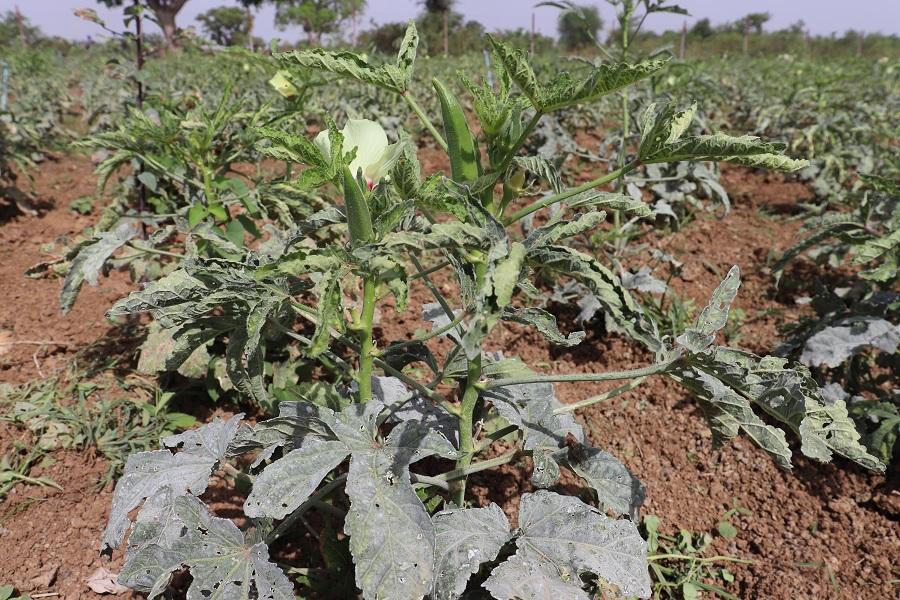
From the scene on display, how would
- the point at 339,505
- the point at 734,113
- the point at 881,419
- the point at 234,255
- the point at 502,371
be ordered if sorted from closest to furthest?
1. the point at 502,371
2. the point at 234,255
3. the point at 339,505
4. the point at 881,419
5. the point at 734,113

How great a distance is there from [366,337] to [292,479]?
0.30 m

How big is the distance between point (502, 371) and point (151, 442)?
50.9 inches

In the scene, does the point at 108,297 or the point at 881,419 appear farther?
the point at 108,297

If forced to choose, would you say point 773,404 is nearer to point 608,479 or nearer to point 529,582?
point 608,479

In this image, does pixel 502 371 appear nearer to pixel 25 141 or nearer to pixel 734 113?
pixel 25 141

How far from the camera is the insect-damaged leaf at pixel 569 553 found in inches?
41.9

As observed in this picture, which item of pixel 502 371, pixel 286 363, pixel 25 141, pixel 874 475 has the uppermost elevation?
pixel 25 141

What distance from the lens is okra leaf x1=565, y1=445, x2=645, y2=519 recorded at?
129 centimetres

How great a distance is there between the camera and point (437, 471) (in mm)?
1873

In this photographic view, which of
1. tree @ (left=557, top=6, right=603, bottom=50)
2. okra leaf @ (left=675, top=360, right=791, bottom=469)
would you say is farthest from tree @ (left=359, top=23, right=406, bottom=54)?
okra leaf @ (left=675, top=360, right=791, bottom=469)

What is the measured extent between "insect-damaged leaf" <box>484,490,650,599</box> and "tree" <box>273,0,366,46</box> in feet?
7.48

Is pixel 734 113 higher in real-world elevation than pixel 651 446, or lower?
higher

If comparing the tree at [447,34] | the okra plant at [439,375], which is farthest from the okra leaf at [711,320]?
the tree at [447,34]

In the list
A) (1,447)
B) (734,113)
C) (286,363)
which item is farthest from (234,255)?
(734,113)
